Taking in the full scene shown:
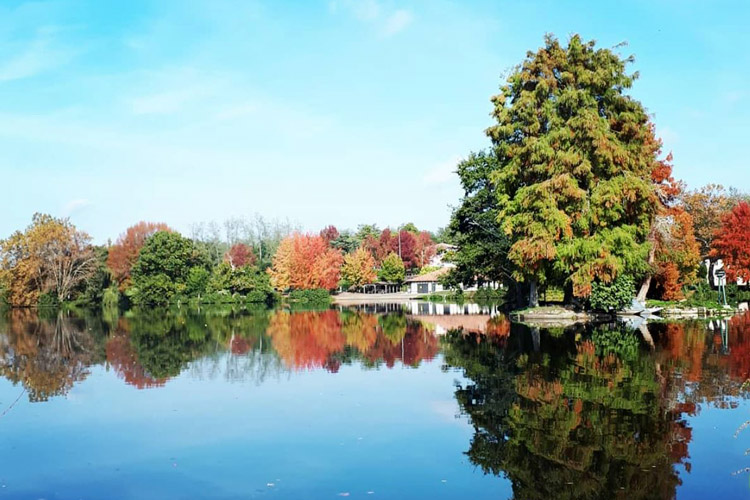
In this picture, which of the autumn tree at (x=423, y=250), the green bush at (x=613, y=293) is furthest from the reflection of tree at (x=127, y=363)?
the autumn tree at (x=423, y=250)

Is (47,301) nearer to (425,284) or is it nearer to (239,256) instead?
(239,256)

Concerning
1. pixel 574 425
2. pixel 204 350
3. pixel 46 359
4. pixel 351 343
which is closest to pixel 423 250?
pixel 351 343

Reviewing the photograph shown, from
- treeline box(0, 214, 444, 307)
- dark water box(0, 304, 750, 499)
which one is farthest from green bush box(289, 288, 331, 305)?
Answer: dark water box(0, 304, 750, 499)

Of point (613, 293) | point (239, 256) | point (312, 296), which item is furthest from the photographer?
point (239, 256)

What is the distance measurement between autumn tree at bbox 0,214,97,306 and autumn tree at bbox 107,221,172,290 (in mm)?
6996

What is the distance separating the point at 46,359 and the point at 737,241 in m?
39.2

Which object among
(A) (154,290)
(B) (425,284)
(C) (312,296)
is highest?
(A) (154,290)

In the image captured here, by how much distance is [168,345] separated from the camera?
26062 millimetres

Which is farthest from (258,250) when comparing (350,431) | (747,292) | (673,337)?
(350,431)

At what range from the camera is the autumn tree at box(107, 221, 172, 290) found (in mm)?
81562

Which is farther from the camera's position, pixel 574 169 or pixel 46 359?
pixel 574 169

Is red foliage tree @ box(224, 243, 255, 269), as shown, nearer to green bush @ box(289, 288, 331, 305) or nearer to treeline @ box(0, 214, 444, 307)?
treeline @ box(0, 214, 444, 307)

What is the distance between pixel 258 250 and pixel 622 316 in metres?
80.5

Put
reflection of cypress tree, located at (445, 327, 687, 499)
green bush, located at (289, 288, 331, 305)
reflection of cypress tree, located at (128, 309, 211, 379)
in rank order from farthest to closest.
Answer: green bush, located at (289, 288, 331, 305) → reflection of cypress tree, located at (128, 309, 211, 379) → reflection of cypress tree, located at (445, 327, 687, 499)
